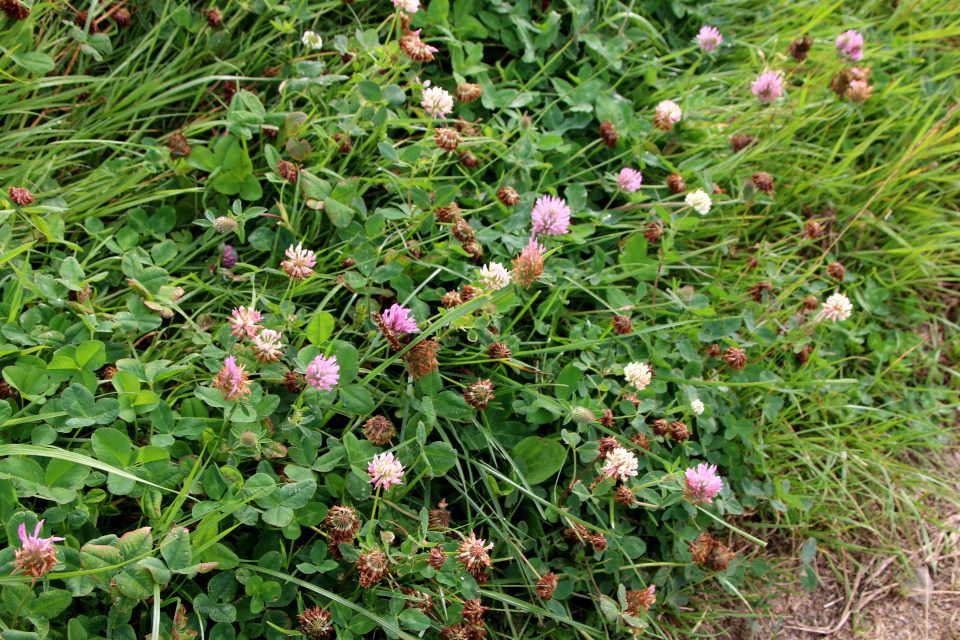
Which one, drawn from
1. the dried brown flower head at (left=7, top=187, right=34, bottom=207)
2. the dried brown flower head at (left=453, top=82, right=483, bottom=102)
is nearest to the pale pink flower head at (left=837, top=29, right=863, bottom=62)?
the dried brown flower head at (left=453, top=82, right=483, bottom=102)

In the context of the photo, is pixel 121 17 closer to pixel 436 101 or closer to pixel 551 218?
pixel 436 101

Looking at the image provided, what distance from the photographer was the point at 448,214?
1975 mm

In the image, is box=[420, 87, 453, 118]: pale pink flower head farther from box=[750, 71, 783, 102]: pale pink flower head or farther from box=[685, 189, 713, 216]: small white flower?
box=[750, 71, 783, 102]: pale pink flower head

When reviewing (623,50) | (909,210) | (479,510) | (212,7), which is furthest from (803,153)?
(212,7)

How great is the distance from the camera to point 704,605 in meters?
1.96

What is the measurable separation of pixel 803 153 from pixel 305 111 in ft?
6.39

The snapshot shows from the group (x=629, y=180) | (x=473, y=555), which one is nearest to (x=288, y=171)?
(x=629, y=180)

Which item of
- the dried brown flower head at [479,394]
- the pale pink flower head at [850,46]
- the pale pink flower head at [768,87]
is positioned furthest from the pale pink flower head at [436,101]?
the pale pink flower head at [850,46]

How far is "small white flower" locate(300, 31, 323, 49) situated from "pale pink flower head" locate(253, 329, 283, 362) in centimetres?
113

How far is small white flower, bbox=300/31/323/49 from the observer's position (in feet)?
7.27

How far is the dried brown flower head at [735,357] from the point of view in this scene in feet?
6.72

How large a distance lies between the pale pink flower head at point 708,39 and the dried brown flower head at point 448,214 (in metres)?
1.36

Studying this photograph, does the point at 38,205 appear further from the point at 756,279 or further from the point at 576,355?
the point at 756,279

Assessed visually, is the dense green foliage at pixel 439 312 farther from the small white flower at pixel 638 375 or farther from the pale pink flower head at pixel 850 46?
the pale pink flower head at pixel 850 46
